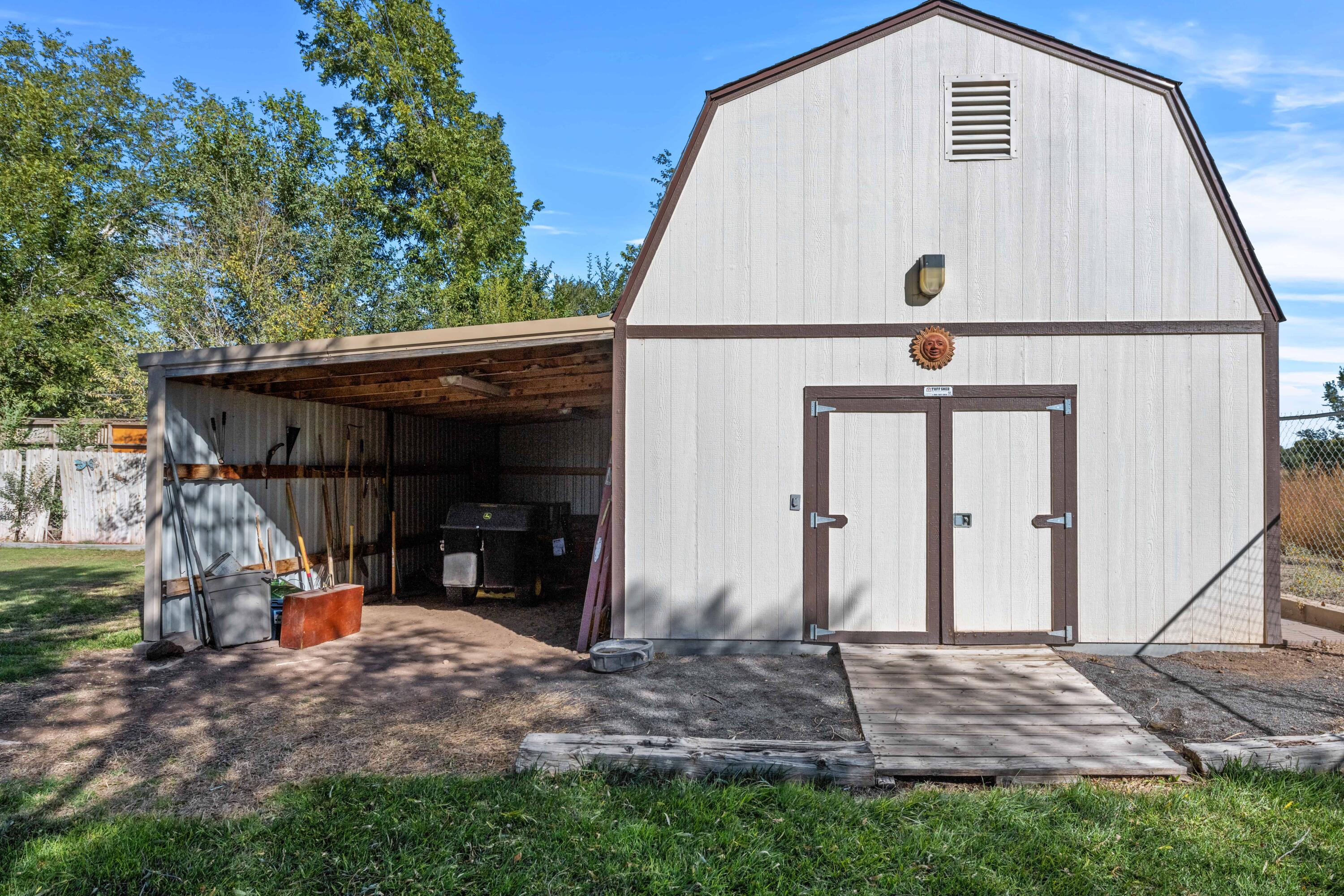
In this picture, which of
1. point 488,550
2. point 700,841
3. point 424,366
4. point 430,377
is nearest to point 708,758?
point 700,841

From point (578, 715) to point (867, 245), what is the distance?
3.92 meters

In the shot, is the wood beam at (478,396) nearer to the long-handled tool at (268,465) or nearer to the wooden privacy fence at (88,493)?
the long-handled tool at (268,465)

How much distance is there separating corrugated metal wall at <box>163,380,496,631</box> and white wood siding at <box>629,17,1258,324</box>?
13.1 feet

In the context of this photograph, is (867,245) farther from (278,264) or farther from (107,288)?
(107,288)

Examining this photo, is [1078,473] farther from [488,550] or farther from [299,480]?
[299,480]

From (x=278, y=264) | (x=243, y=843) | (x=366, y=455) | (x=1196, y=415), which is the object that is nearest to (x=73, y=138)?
(x=278, y=264)

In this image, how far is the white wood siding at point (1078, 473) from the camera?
528cm

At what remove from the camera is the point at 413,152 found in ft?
→ 60.2

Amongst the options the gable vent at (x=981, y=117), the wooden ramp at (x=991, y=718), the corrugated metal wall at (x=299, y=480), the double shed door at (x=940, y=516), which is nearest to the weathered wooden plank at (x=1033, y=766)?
the wooden ramp at (x=991, y=718)

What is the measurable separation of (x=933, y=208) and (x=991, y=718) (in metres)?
3.64

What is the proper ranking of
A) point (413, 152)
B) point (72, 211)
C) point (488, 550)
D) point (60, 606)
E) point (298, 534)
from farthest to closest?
1. point (413, 152)
2. point (72, 211)
3. point (488, 550)
4. point (60, 606)
5. point (298, 534)

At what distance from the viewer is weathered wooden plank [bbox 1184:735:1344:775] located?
3.15 m

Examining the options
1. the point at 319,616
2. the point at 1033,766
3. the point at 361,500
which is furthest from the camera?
the point at 361,500

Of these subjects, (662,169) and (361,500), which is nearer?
(361,500)
